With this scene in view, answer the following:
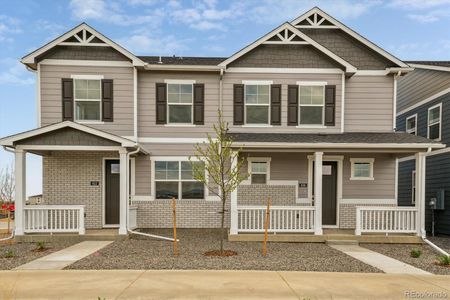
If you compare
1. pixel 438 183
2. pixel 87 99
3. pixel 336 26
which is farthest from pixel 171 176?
pixel 438 183

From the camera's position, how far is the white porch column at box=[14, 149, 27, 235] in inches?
404

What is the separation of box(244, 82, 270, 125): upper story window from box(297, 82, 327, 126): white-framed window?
3.98ft

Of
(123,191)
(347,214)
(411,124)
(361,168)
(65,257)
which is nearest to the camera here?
(65,257)

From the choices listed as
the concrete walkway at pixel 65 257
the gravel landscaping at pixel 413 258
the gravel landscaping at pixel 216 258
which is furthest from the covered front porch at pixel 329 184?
the concrete walkway at pixel 65 257

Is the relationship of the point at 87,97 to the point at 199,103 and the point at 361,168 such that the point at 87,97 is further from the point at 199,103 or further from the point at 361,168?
the point at 361,168

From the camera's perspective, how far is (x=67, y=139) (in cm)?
1024

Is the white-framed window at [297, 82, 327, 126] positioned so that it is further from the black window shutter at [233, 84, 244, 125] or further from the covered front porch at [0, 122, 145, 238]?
the covered front porch at [0, 122, 145, 238]

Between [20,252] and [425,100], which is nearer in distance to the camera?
[20,252]

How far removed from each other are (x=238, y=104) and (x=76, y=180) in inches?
250

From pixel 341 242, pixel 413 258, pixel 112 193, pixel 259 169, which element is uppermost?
pixel 259 169

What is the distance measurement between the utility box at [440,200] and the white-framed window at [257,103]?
24.0 feet

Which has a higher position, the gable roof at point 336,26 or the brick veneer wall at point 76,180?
the gable roof at point 336,26

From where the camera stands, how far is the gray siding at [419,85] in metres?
13.2

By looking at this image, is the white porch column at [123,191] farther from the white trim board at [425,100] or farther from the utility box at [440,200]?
the white trim board at [425,100]
